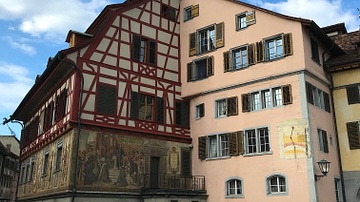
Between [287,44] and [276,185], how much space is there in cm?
755

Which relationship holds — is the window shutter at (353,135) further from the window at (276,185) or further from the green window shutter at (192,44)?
the green window shutter at (192,44)

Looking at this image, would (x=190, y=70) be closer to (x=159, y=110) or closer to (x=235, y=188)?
(x=159, y=110)

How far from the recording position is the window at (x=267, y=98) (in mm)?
20219

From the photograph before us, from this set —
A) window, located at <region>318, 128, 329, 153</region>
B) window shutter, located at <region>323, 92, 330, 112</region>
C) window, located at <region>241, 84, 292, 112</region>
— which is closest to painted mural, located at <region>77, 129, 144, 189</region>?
window, located at <region>241, 84, 292, 112</region>

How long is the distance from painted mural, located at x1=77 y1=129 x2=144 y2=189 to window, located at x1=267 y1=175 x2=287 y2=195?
277 inches

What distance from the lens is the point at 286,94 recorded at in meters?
20.2

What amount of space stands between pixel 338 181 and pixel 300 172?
3486 millimetres

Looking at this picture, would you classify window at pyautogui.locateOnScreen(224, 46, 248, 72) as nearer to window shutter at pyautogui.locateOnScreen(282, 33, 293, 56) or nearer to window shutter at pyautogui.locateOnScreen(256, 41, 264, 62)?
window shutter at pyautogui.locateOnScreen(256, 41, 264, 62)

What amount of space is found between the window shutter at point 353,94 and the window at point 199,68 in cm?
824

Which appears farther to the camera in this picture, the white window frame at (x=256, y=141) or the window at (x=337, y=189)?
the white window frame at (x=256, y=141)

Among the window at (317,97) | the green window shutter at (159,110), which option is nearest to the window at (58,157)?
the green window shutter at (159,110)

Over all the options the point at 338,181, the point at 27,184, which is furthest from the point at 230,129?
the point at 27,184

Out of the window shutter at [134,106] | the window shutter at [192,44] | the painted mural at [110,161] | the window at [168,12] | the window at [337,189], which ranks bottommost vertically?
the window at [337,189]

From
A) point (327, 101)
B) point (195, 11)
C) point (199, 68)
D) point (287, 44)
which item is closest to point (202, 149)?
point (199, 68)
